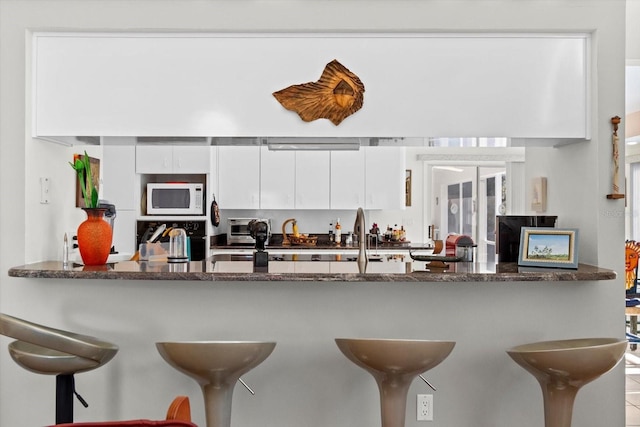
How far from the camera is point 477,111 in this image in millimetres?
2818

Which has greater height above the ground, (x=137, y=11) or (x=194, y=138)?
(x=137, y=11)

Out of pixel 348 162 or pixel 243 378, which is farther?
pixel 348 162

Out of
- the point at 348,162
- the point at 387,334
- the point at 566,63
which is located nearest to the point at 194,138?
the point at 387,334

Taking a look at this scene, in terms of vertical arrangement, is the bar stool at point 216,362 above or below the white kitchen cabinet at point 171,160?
below

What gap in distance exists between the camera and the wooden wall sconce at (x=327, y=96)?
282 centimetres

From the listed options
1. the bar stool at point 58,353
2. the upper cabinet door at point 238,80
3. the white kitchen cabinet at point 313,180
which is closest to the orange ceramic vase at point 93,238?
the upper cabinet door at point 238,80

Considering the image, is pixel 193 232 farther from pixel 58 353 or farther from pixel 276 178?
pixel 58 353

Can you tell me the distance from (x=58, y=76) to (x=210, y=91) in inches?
30.1

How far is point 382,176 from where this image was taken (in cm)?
622

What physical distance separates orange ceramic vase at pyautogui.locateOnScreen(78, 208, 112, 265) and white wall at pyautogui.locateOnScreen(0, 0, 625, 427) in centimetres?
14

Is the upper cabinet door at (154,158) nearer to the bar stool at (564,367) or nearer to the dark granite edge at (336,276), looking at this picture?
the dark granite edge at (336,276)

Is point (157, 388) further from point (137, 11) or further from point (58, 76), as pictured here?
point (137, 11)

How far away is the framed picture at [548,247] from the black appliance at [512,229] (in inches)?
7.3

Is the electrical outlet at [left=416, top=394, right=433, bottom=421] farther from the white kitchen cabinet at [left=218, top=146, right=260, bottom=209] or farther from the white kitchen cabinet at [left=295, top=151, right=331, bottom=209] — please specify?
the white kitchen cabinet at [left=218, top=146, right=260, bottom=209]
